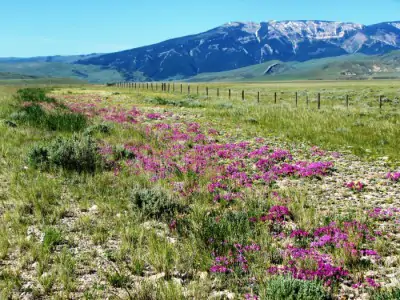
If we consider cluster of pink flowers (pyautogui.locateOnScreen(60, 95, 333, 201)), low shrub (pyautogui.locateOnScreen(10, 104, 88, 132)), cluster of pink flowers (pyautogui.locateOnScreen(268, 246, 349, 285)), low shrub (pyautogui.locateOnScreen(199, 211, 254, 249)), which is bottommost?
cluster of pink flowers (pyautogui.locateOnScreen(268, 246, 349, 285))

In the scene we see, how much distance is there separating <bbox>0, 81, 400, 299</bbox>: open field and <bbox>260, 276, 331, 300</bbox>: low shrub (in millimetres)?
21

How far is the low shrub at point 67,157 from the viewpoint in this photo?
35.0 ft

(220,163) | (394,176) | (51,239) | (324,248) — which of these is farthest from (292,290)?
(220,163)

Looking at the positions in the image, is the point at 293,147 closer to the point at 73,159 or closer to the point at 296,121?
the point at 296,121

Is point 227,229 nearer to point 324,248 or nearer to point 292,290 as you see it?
point 324,248

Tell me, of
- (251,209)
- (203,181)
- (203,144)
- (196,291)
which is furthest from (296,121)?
(196,291)

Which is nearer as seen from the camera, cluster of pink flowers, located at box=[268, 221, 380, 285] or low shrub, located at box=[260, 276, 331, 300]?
low shrub, located at box=[260, 276, 331, 300]

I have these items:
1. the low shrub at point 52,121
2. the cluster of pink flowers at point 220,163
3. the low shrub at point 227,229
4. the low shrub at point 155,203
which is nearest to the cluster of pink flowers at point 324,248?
the low shrub at point 227,229

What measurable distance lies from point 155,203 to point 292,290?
398cm

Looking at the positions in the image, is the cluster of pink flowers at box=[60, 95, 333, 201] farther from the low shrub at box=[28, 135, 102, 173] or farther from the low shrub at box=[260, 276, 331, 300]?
the low shrub at box=[260, 276, 331, 300]

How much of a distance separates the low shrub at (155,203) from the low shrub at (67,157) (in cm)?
296

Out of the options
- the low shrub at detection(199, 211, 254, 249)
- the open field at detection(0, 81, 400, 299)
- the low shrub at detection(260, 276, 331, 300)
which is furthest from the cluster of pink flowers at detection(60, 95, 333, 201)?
the low shrub at detection(260, 276, 331, 300)

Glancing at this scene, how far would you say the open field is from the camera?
17.1 ft

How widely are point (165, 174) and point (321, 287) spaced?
21.4 feet
